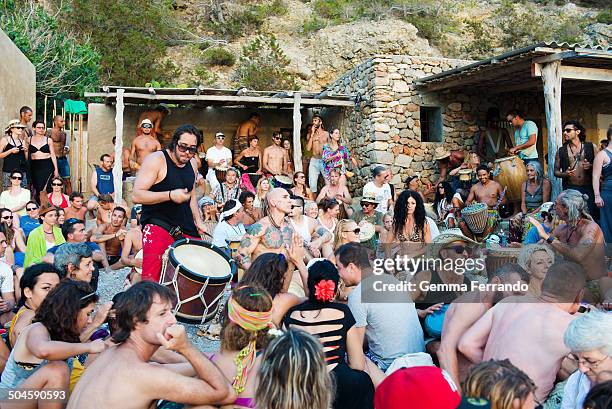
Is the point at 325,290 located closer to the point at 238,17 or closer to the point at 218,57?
the point at 218,57

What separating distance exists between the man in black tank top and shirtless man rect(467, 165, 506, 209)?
20.2 ft

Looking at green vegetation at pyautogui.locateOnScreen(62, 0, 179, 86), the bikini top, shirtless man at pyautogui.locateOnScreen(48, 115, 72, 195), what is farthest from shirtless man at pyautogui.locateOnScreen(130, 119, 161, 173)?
green vegetation at pyautogui.locateOnScreen(62, 0, 179, 86)

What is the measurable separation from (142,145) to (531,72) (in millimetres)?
7657

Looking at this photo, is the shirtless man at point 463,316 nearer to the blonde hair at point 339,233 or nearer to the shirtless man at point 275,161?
the blonde hair at point 339,233

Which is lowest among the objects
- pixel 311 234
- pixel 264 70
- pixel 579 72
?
pixel 311 234

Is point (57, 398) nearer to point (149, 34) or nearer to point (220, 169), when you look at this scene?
point (220, 169)

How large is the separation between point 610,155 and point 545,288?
4214 mm

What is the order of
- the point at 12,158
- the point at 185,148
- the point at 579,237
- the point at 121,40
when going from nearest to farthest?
1. the point at 185,148
2. the point at 579,237
3. the point at 12,158
4. the point at 121,40

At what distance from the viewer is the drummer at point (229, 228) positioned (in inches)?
301

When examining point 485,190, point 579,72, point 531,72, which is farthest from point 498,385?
point 579,72

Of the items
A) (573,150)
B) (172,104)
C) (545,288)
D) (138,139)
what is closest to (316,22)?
(172,104)

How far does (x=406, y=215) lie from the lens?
21.7ft

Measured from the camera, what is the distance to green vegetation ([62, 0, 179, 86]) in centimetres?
1884

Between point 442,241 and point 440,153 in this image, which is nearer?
point 442,241
